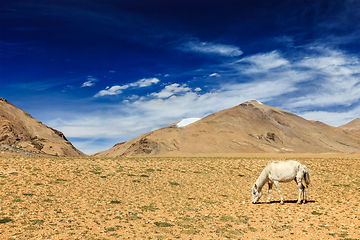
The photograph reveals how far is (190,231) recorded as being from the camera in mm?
12016

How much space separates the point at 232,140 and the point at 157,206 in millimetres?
135458

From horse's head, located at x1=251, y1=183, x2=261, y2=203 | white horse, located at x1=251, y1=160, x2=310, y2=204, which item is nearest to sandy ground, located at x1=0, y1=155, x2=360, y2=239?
horse's head, located at x1=251, y1=183, x2=261, y2=203

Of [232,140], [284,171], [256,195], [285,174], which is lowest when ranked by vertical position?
[256,195]

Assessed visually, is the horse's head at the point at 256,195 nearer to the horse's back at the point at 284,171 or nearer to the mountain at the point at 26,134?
the horse's back at the point at 284,171

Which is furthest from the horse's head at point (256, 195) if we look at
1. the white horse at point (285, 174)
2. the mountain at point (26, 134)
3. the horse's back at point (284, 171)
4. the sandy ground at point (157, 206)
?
the mountain at point (26, 134)

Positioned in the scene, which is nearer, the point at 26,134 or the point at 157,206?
the point at 157,206

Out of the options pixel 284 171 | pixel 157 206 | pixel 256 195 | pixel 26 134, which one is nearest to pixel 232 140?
pixel 26 134

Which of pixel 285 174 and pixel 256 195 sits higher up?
pixel 285 174

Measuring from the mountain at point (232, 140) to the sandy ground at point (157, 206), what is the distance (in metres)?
90.0

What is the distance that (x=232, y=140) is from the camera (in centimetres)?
14738

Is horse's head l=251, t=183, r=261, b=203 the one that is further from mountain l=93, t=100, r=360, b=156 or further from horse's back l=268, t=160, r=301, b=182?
mountain l=93, t=100, r=360, b=156

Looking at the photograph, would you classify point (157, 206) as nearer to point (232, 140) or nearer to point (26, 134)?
point (26, 134)

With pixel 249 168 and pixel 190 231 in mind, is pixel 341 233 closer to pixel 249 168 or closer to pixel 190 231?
pixel 190 231

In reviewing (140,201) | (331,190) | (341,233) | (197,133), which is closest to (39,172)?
(140,201)
